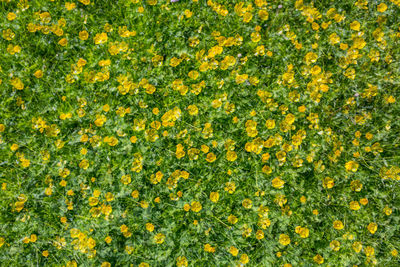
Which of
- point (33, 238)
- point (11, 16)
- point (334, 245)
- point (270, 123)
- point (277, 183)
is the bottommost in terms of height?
point (334, 245)

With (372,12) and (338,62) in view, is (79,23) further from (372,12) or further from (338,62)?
(372,12)

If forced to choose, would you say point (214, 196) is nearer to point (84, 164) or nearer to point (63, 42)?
point (84, 164)

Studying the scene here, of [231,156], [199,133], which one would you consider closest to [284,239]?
[231,156]

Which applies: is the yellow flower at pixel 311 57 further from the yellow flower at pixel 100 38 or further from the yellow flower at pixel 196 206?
the yellow flower at pixel 100 38

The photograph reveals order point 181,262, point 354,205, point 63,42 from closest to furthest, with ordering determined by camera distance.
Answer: point 181,262
point 354,205
point 63,42

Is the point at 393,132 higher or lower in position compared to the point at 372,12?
lower

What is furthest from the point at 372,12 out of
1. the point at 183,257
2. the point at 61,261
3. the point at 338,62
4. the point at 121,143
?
the point at 61,261

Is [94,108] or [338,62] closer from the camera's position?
[94,108]

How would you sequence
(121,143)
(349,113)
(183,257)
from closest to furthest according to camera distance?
(183,257) → (121,143) → (349,113)
